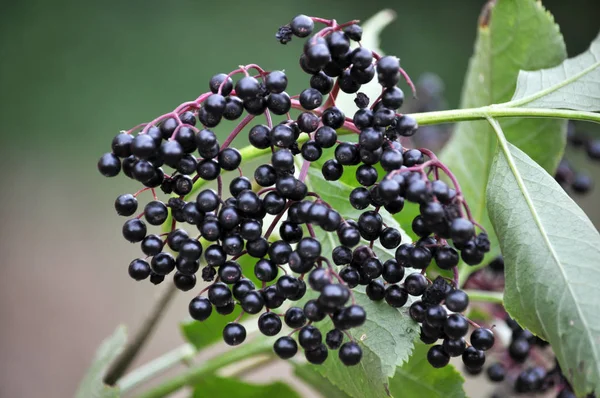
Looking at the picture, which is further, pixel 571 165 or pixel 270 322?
pixel 571 165

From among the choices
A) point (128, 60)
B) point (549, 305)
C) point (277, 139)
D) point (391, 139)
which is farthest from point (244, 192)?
point (128, 60)

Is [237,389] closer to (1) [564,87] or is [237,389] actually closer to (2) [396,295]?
(2) [396,295]

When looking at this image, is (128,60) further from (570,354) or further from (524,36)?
(570,354)

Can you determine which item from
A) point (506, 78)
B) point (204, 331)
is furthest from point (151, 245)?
point (506, 78)

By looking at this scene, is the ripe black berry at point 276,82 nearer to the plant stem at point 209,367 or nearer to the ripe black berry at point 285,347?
the ripe black berry at point 285,347

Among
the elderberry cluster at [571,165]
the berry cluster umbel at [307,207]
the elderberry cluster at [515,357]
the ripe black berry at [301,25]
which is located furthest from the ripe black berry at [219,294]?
the elderberry cluster at [571,165]

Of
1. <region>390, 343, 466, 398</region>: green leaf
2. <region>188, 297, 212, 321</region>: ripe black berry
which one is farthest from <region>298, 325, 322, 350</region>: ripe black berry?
<region>390, 343, 466, 398</region>: green leaf
